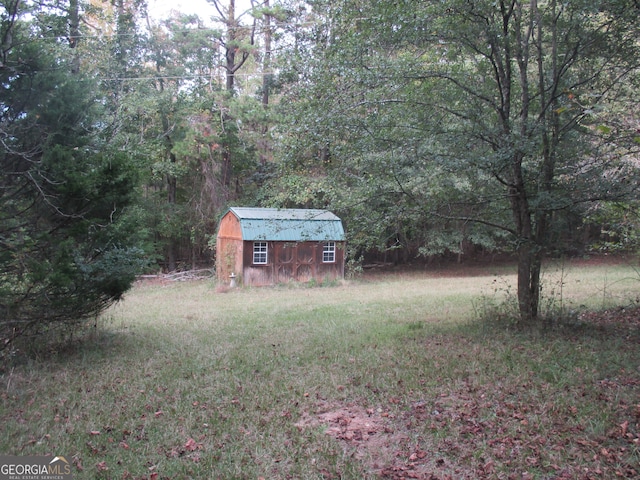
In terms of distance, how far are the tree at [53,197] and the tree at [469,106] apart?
3.21 metres

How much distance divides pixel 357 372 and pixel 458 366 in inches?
53.0

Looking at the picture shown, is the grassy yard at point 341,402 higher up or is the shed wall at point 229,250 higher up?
the shed wall at point 229,250

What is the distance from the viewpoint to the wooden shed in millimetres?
18516

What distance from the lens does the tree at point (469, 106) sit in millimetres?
6988

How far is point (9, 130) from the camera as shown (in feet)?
21.0

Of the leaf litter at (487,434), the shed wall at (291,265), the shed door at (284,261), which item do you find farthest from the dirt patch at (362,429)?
the shed door at (284,261)

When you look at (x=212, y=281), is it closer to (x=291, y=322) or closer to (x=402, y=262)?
(x=291, y=322)

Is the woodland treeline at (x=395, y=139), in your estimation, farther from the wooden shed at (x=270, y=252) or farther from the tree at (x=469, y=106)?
the wooden shed at (x=270, y=252)

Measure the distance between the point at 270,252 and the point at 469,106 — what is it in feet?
40.9

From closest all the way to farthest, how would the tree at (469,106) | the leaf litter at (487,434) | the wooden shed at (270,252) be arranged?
the leaf litter at (487,434)
the tree at (469,106)
the wooden shed at (270,252)

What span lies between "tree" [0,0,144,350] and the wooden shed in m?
10.7

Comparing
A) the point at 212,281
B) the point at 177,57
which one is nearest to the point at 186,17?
the point at 177,57

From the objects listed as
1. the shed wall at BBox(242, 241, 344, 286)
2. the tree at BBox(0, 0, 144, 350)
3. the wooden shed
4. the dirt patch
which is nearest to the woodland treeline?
the tree at BBox(0, 0, 144, 350)

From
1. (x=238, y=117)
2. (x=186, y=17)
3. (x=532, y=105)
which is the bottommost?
(x=532, y=105)
